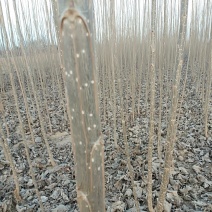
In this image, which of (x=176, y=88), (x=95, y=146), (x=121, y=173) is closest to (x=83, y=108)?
(x=95, y=146)

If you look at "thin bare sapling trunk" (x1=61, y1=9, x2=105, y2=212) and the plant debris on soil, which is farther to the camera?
the plant debris on soil

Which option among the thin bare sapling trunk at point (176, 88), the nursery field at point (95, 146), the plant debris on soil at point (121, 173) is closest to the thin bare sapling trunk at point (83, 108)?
the nursery field at point (95, 146)

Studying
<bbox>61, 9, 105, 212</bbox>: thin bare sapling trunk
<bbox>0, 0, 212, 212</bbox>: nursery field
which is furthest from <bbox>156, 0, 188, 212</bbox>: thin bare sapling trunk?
<bbox>61, 9, 105, 212</bbox>: thin bare sapling trunk

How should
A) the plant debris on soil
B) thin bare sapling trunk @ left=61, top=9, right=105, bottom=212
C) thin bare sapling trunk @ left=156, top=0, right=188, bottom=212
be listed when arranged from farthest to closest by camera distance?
the plant debris on soil < thin bare sapling trunk @ left=156, top=0, right=188, bottom=212 < thin bare sapling trunk @ left=61, top=9, right=105, bottom=212

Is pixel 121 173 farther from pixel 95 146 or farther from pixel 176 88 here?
pixel 95 146

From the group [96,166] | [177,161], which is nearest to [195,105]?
[177,161]

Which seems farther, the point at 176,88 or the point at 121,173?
the point at 121,173

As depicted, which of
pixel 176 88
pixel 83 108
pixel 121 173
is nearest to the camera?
pixel 83 108

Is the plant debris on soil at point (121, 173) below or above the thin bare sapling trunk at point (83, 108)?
below

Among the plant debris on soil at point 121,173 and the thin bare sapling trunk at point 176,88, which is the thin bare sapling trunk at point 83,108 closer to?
the thin bare sapling trunk at point 176,88

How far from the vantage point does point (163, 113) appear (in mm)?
3760

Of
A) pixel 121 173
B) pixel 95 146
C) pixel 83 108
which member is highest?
pixel 83 108

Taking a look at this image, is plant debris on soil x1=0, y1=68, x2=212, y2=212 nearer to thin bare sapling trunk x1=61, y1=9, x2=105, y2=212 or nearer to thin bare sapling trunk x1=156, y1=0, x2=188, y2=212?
thin bare sapling trunk x1=156, y1=0, x2=188, y2=212

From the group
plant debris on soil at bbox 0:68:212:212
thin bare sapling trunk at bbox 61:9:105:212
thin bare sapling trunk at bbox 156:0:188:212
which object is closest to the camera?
thin bare sapling trunk at bbox 61:9:105:212
